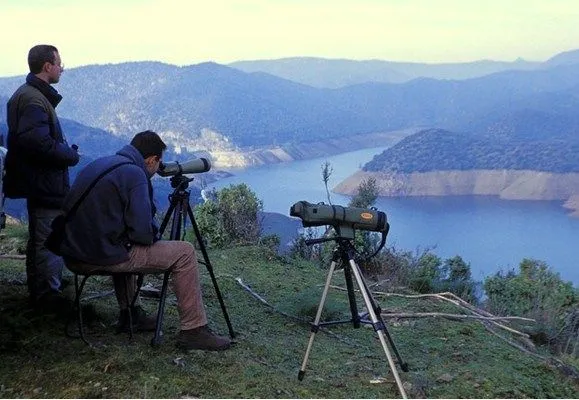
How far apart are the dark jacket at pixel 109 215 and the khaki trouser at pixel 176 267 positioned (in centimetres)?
6

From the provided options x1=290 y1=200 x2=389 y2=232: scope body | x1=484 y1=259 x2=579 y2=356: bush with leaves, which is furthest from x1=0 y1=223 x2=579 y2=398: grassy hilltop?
x1=484 y1=259 x2=579 y2=356: bush with leaves

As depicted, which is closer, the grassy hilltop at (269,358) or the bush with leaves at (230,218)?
the grassy hilltop at (269,358)

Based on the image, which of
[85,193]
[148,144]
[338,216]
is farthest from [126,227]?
[338,216]

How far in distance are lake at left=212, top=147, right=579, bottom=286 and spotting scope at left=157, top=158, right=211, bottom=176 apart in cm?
6297

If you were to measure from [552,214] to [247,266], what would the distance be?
110 m

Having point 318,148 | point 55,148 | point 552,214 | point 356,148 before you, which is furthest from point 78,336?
A: point 356,148

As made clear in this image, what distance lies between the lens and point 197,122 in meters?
194

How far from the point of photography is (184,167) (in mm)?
4840

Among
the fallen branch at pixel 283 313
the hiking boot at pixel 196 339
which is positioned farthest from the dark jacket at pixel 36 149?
the fallen branch at pixel 283 313

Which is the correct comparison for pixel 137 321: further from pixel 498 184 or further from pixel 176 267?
pixel 498 184

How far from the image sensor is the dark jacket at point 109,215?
416 centimetres

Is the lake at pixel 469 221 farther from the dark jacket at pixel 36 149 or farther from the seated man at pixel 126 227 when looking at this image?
the seated man at pixel 126 227

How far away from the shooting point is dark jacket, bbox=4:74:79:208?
4.62 m

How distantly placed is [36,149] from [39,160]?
14 cm
